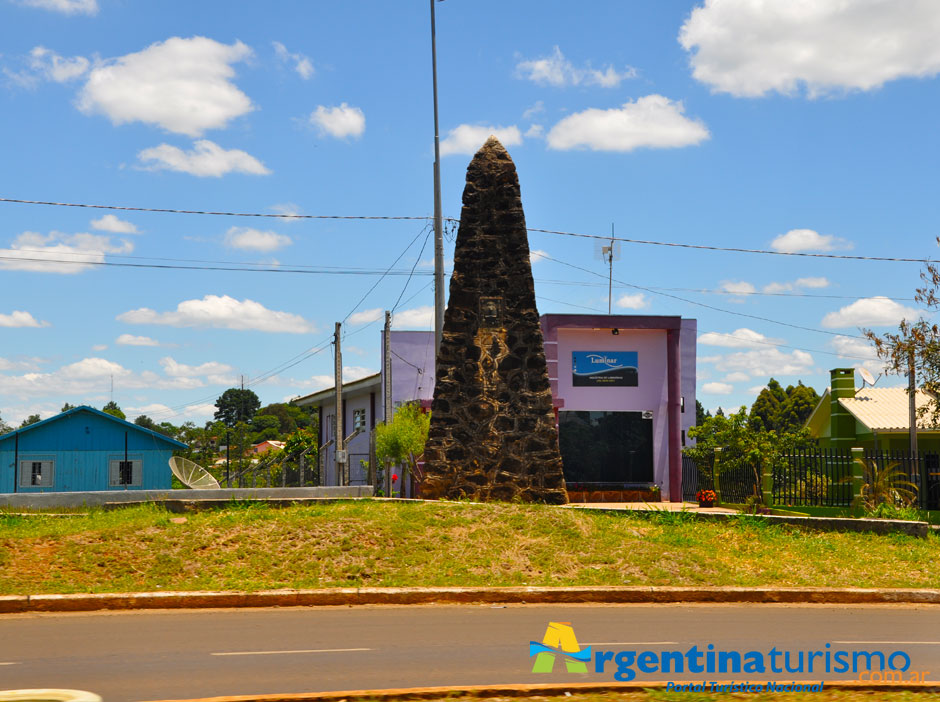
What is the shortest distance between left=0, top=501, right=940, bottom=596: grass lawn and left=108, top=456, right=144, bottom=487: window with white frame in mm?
22980

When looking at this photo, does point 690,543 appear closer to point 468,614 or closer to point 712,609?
point 712,609

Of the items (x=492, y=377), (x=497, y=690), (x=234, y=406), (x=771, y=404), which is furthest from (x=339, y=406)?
(x=234, y=406)

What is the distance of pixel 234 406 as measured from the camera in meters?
124

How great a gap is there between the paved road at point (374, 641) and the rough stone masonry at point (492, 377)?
733 centimetres

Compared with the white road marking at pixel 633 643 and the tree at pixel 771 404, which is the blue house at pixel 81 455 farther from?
the tree at pixel 771 404

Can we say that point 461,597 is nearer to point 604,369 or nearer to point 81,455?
point 604,369

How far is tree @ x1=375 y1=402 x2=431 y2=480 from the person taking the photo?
93.5ft

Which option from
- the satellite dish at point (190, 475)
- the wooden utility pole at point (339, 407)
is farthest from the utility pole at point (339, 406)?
the satellite dish at point (190, 475)

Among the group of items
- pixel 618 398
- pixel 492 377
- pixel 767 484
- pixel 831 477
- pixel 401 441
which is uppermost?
pixel 492 377

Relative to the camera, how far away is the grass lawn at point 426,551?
46.3 feet

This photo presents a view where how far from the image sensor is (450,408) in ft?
67.9

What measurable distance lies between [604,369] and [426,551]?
16.6 meters

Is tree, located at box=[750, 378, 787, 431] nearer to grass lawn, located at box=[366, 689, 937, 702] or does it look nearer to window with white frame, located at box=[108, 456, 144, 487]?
window with white frame, located at box=[108, 456, 144, 487]

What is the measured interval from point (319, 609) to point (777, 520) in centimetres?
965
